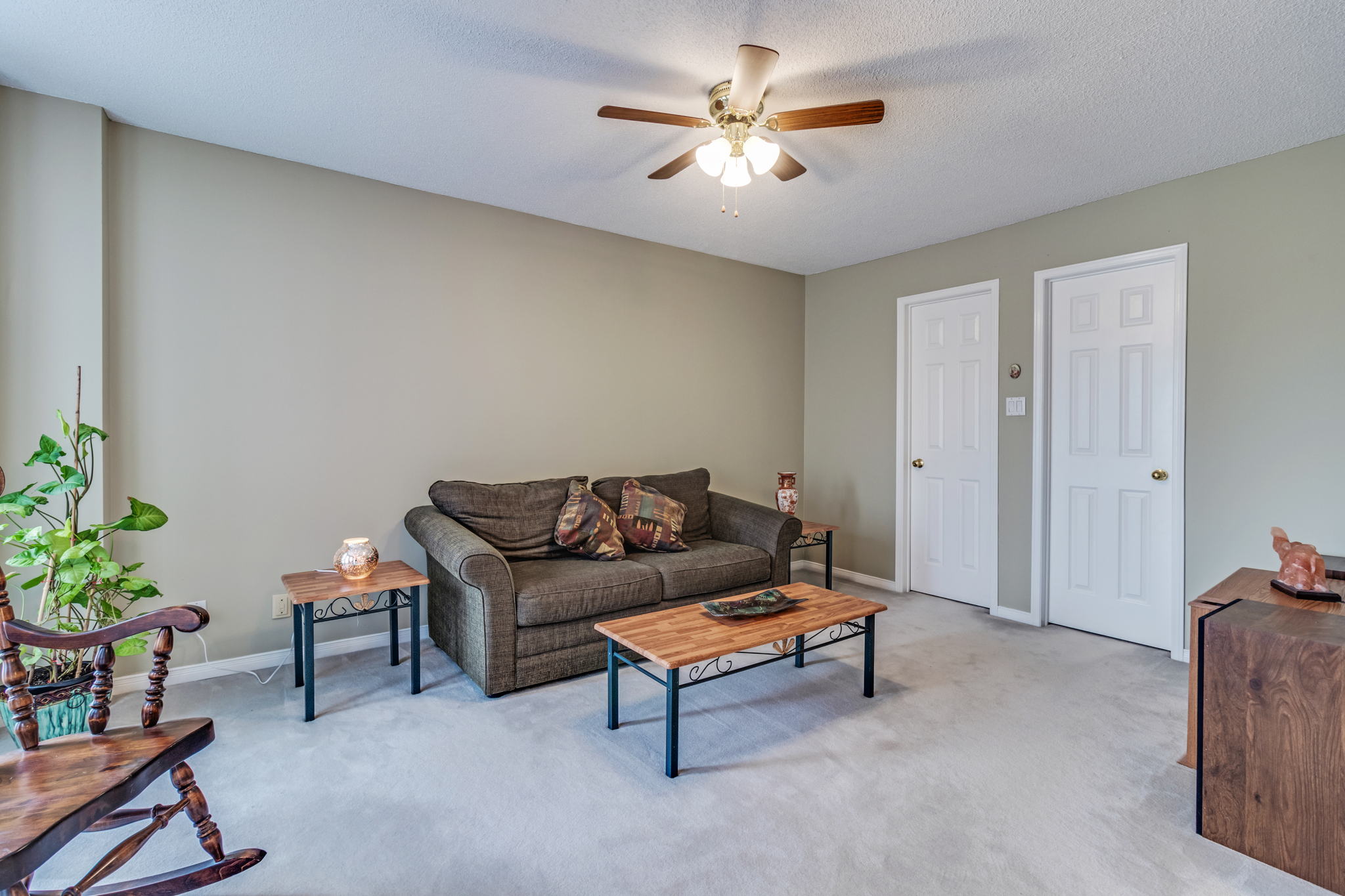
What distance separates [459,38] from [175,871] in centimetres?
248

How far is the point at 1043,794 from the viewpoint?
2025mm

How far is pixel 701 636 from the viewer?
2.35 meters

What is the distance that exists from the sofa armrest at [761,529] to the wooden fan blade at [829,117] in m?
2.23

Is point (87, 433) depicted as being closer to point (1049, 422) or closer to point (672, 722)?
point (672, 722)

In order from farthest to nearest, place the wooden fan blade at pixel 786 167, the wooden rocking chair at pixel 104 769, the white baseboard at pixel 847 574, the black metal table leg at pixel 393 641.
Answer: the white baseboard at pixel 847 574, the black metal table leg at pixel 393 641, the wooden fan blade at pixel 786 167, the wooden rocking chair at pixel 104 769

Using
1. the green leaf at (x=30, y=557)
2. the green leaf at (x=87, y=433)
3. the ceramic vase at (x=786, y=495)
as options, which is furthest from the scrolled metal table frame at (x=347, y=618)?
the ceramic vase at (x=786, y=495)

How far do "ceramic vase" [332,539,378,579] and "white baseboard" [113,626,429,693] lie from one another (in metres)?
0.38

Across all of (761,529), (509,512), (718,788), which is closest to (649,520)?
(761,529)

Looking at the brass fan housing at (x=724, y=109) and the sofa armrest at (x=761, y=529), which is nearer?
the brass fan housing at (x=724, y=109)

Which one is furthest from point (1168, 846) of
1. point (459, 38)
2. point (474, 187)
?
point (474, 187)

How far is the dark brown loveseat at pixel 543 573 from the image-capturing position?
2.72 metres

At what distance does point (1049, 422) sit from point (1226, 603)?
1.83 metres

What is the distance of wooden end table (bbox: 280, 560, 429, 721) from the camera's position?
2471 mm

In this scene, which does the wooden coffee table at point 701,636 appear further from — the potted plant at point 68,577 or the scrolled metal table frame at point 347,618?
the potted plant at point 68,577
